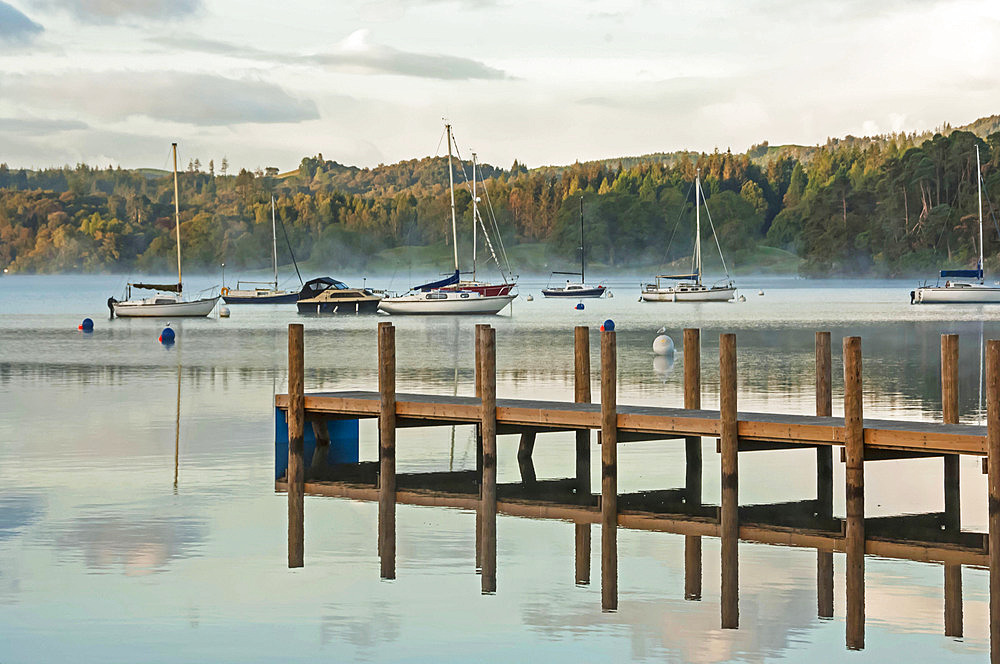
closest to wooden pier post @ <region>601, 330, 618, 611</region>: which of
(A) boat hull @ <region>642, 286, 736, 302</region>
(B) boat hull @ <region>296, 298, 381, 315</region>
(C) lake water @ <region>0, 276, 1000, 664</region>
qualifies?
(C) lake water @ <region>0, 276, 1000, 664</region>

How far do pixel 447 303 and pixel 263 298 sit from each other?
33082mm

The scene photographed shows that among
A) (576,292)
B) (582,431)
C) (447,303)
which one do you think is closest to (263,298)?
(447,303)

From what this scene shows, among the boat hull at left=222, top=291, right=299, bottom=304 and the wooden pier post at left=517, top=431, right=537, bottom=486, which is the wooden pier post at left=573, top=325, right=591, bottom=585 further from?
the boat hull at left=222, top=291, right=299, bottom=304

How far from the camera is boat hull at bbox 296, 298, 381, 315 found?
10075 cm

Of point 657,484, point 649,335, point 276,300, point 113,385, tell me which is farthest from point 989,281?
point 657,484

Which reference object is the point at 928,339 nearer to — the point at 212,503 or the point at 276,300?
the point at 212,503

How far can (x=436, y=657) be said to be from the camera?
1276 centimetres

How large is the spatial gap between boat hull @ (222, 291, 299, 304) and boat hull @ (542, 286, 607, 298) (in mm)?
28729

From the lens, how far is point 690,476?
67.9 feet

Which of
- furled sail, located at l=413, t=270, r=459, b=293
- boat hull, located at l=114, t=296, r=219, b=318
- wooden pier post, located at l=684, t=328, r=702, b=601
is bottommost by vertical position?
wooden pier post, located at l=684, t=328, r=702, b=601

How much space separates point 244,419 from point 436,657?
18096 millimetres

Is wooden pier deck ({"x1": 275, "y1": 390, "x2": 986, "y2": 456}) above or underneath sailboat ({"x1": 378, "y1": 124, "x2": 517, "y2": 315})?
underneath

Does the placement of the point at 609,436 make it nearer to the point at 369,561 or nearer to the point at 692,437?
the point at 692,437

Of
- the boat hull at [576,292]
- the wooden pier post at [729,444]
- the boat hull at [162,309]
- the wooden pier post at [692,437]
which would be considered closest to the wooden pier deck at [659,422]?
the wooden pier post at [729,444]
